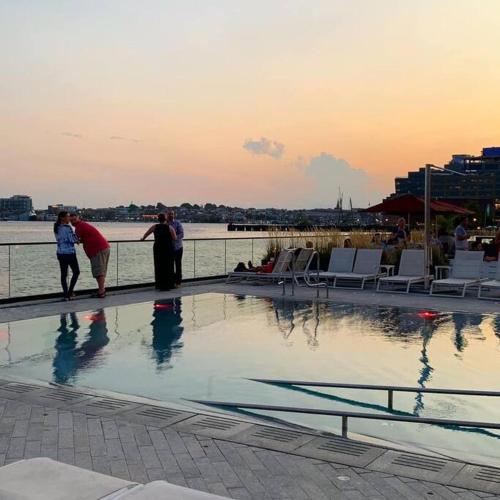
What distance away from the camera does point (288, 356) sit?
713 centimetres

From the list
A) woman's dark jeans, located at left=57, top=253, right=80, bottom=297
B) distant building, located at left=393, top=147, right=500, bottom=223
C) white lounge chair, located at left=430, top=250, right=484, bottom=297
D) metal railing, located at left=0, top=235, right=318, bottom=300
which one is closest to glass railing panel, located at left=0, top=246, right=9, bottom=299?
metal railing, located at left=0, top=235, right=318, bottom=300

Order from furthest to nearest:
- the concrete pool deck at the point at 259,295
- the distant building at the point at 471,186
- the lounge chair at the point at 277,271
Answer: the distant building at the point at 471,186
the lounge chair at the point at 277,271
the concrete pool deck at the point at 259,295

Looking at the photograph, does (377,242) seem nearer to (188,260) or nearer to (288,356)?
(188,260)

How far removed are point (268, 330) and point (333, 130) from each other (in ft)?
66.5

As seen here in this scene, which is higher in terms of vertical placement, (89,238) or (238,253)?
(89,238)

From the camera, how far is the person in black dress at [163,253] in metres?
12.4

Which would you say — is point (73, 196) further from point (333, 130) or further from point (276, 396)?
point (276, 396)

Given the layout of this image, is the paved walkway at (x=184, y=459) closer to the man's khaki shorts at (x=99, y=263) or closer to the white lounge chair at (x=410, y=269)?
the man's khaki shorts at (x=99, y=263)

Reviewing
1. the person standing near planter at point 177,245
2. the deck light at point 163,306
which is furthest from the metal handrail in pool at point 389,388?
the person standing near planter at point 177,245

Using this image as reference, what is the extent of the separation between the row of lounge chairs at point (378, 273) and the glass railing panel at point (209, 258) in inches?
48.7

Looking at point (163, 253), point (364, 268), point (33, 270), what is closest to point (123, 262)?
point (163, 253)

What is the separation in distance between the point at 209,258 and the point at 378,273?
14.0ft

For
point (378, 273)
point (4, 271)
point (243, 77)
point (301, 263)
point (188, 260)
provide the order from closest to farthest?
point (4, 271) → point (301, 263) → point (378, 273) → point (188, 260) → point (243, 77)

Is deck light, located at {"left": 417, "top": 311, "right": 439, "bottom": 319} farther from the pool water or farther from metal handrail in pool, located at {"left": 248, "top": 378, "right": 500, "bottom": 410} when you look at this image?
metal handrail in pool, located at {"left": 248, "top": 378, "right": 500, "bottom": 410}
